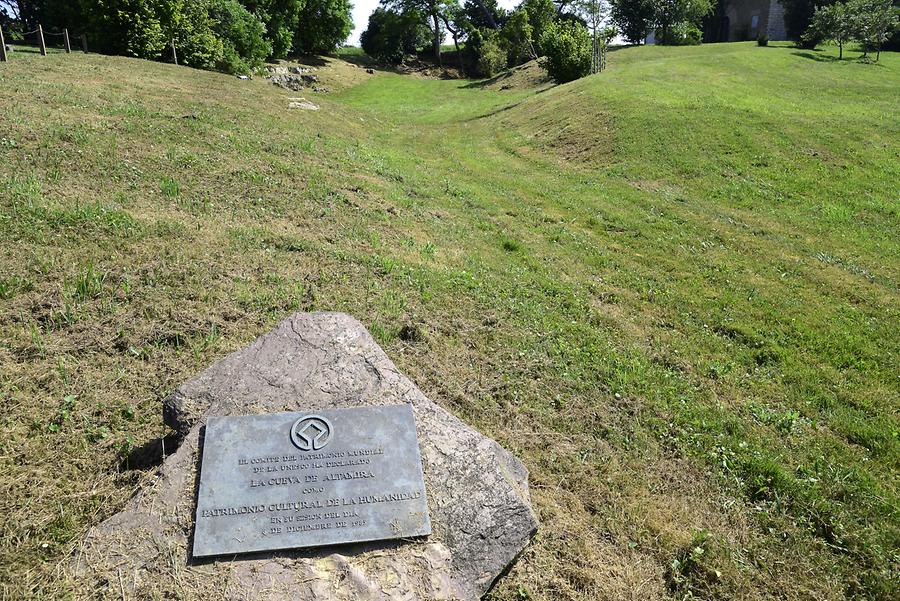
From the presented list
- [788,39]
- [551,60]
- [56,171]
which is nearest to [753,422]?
[56,171]

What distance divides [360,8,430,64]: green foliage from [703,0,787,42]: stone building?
33288 mm

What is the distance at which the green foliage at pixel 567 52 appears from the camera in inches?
1372

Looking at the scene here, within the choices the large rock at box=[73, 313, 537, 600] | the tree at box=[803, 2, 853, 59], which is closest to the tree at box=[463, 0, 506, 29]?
the tree at box=[803, 2, 853, 59]

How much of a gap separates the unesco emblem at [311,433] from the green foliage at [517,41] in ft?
168

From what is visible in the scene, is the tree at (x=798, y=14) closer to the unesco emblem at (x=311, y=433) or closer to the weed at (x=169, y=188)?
the weed at (x=169, y=188)

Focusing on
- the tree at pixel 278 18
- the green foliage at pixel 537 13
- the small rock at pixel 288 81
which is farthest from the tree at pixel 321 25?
the green foliage at pixel 537 13

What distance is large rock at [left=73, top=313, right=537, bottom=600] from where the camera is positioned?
3338mm

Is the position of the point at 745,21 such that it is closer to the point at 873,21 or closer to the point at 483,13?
the point at 873,21

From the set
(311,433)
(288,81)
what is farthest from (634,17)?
(311,433)

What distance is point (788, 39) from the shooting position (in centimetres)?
5725

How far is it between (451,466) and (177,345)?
337 cm

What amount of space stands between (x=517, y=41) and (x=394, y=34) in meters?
14.4

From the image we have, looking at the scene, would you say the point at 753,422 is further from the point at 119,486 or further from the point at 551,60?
the point at 551,60

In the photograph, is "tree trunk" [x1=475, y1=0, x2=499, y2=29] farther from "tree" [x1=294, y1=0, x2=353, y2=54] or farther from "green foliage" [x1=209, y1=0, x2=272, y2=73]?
"green foliage" [x1=209, y1=0, x2=272, y2=73]
